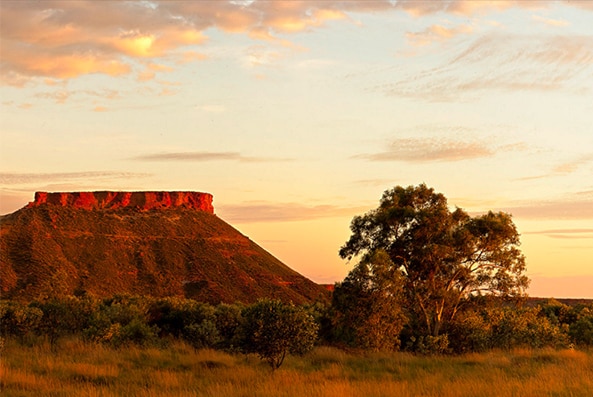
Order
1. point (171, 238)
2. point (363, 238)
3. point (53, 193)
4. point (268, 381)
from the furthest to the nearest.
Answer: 1. point (53, 193)
2. point (171, 238)
3. point (363, 238)
4. point (268, 381)

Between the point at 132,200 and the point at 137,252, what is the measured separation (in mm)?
31129

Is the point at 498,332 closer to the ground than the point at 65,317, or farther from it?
closer to the ground

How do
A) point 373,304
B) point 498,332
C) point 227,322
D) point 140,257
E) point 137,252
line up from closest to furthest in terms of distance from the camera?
point 373,304 < point 498,332 < point 227,322 < point 140,257 < point 137,252

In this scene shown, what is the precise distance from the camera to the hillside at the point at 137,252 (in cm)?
10000

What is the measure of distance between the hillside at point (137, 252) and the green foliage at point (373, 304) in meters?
62.0

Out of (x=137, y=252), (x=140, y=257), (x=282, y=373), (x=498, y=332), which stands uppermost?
(x=137, y=252)

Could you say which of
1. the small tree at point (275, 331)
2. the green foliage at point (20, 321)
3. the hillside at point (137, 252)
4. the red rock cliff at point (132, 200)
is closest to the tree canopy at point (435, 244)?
the small tree at point (275, 331)

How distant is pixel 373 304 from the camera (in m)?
28.2

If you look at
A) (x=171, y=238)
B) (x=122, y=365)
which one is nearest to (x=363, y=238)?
(x=122, y=365)

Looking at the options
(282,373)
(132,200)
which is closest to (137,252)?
(132,200)

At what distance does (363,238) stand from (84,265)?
278 feet

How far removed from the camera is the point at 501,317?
30.3m

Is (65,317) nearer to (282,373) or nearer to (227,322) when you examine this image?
(227,322)

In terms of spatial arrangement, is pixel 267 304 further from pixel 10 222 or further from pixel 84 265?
pixel 10 222
